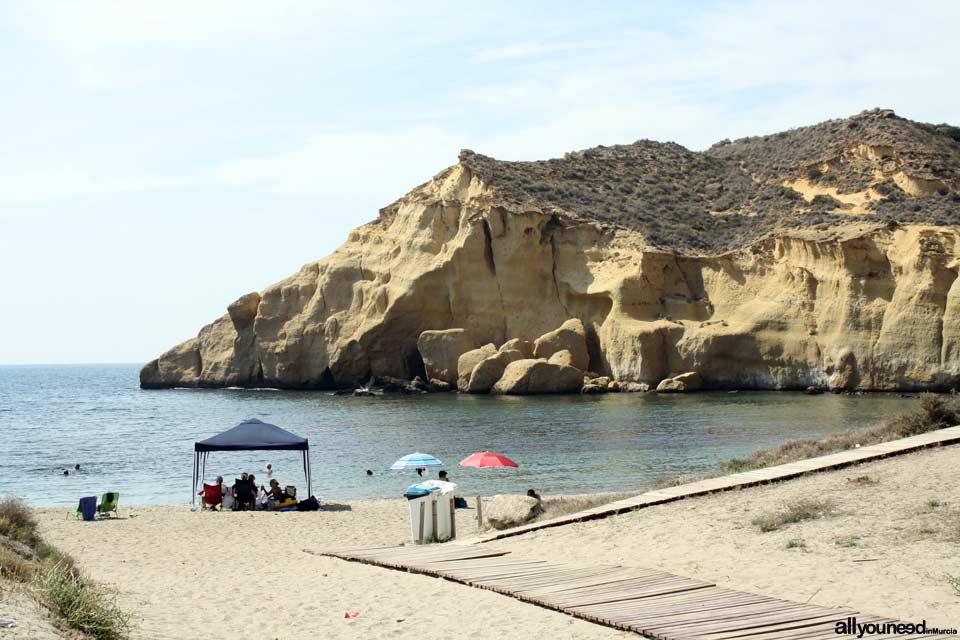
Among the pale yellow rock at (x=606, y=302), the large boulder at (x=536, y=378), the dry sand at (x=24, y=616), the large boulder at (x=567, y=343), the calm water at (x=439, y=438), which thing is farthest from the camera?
the large boulder at (x=567, y=343)

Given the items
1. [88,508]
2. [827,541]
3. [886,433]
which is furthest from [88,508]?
[886,433]

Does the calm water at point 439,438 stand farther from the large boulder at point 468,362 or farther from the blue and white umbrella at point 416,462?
the blue and white umbrella at point 416,462

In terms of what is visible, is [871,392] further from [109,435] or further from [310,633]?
[310,633]

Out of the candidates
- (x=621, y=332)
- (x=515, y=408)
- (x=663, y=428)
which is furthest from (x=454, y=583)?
(x=621, y=332)

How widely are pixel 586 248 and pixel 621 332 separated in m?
7.11

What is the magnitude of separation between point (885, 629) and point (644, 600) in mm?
A: 2127

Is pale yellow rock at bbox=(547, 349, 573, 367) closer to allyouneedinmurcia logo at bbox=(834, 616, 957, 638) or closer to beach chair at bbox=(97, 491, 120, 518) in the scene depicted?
beach chair at bbox=(97, 491, 120, 518)

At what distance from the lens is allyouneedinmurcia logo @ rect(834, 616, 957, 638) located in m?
7.46

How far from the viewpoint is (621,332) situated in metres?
52.7

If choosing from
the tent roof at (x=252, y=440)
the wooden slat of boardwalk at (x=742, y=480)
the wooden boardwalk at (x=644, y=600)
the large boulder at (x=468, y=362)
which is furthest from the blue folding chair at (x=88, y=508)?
the large boulder at (x=468, y=362)

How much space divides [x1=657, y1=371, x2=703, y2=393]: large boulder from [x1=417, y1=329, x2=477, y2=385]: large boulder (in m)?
11.4

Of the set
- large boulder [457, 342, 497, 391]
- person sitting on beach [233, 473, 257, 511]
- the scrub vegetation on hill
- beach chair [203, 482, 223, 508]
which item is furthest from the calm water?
the scrub vegetation on hill

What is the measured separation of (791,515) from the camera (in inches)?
470

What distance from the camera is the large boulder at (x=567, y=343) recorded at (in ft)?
176
